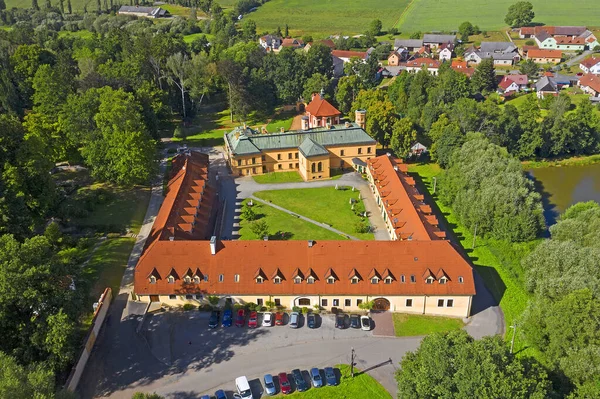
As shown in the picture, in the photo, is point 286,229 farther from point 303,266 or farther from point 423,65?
point 423,65

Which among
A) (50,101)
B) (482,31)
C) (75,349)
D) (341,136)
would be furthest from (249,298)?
(482,31)

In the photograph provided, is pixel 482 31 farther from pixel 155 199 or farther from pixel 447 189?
pixel 155 199

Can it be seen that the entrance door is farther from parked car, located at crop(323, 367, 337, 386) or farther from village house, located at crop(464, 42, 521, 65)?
village house, located at crop(464, 42, 521, 65)

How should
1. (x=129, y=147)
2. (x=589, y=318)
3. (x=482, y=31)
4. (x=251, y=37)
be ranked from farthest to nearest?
(x=482, y=31), (x=251, y=37), (x=129, y=147), (x=589, y=318)

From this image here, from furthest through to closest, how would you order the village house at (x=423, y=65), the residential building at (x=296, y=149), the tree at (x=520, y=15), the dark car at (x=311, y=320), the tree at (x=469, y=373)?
the tree at (x=520, y=15)
the village house at (x=423, y=65)
the residential building at (x=296, y=149)
the dark car at (x=311, y=320)
the tree at (x=469, y=373)

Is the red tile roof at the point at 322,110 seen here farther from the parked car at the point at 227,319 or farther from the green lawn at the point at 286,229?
the parked car at the point at 227,319

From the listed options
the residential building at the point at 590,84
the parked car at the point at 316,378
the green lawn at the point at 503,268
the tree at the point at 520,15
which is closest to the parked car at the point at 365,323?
the parked car at the point at 316,378
